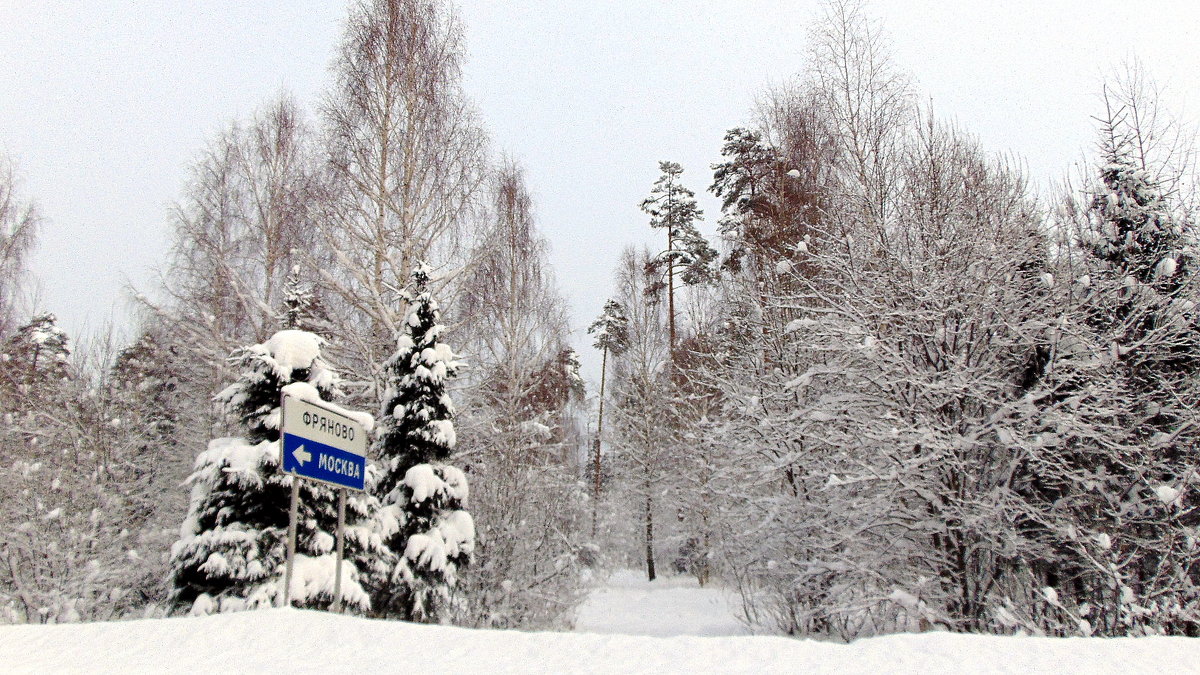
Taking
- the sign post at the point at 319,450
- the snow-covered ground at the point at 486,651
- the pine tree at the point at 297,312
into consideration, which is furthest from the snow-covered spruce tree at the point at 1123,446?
the pine tree at the point at 297,312

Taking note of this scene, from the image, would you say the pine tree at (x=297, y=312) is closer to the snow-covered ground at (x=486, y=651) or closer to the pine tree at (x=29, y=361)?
the snow-covered ground at (x=486, y=651)

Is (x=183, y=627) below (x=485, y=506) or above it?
below

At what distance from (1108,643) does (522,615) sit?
8.81m

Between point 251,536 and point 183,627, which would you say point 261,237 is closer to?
point 251,536

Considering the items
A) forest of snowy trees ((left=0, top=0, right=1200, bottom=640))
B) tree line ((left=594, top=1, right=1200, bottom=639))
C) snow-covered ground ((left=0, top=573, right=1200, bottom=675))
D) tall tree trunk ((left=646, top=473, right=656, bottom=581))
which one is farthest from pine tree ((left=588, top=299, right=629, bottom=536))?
snow-covered ground ((left=0, top=573, right=1200, bottom=675))

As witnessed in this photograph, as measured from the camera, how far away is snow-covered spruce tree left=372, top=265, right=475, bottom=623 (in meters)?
9.52

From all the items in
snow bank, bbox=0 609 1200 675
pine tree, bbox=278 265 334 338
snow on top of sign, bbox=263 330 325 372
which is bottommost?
snow bank, bbox=0 609 1200 675

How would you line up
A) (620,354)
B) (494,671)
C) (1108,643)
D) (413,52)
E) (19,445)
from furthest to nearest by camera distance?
1. (620,354)
2. (19,445)
3. (413,52)
4. (1108,643)
5. (494,671)

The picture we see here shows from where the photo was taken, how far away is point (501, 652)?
4953 millimetres

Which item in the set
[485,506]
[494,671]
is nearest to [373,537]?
[485,506]

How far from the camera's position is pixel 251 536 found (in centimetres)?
777

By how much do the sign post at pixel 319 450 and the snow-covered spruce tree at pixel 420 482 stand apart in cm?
301

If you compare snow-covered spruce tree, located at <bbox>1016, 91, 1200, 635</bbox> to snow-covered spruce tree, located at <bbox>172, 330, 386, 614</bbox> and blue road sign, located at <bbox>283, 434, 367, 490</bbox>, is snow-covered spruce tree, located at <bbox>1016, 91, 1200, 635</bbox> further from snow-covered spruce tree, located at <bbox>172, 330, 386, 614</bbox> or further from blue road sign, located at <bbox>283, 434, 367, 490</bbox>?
snow-covered spruce tree, located at <bbox>172, 330, 386, 614</bbox>

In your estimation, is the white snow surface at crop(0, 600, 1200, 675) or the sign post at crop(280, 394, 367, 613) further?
the sign post at crop(280, 394, 367, 613)
